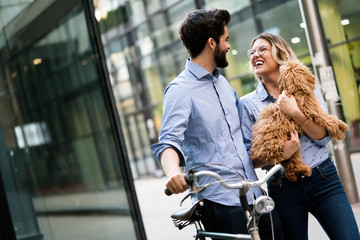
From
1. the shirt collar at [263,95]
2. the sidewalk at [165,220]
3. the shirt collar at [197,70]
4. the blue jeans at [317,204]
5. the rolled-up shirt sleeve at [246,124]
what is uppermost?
the shirt collar at [197,70]

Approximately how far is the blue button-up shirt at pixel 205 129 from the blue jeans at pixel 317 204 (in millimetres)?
241

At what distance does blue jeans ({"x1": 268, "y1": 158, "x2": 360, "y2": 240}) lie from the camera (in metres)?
2.71

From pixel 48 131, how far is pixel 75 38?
884 mm

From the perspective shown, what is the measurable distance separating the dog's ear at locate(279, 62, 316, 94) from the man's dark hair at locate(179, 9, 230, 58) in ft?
1.44

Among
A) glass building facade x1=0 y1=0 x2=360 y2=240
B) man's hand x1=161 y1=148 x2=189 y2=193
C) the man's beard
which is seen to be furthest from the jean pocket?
glass building facade x1=0 y1=0 x2=360 y2=240

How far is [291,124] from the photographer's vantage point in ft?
9.01

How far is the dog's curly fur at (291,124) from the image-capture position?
2.70m

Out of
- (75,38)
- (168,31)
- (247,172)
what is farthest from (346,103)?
(247,172)

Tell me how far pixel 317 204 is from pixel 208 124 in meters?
0.80

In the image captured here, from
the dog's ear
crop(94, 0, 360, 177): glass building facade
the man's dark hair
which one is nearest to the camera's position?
the man's dark hair

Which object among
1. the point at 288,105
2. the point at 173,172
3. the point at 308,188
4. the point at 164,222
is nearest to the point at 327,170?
the point at 308,188

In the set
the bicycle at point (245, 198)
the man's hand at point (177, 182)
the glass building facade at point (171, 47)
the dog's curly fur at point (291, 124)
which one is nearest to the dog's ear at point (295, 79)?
the dog's curly fur at point (291, 124)

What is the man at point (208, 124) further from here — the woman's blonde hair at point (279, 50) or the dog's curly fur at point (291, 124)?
the woman's blonde hair at point (279, 50)

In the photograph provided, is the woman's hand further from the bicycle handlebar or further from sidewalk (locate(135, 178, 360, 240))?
sidewalk (locate(135, 178, 360, 240))
